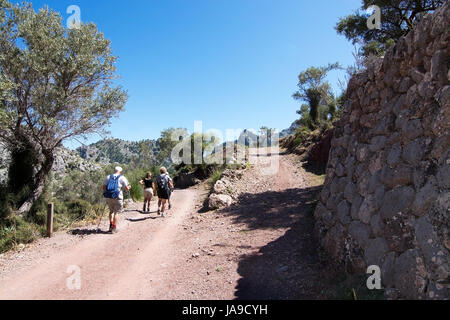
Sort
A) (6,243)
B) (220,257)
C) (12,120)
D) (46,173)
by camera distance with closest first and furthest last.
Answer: (220,257) → (6,243) → (12,120) → (46,173)

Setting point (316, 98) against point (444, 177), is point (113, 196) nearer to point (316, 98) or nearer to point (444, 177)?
point (444, 177)

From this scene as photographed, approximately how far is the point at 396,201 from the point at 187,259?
13.6 feet

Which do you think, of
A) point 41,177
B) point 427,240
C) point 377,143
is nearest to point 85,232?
point 41,177

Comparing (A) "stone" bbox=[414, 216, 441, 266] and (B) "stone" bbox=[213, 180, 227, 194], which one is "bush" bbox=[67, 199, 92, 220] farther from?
(A) "stone" bbox=[414, 216, 441, 266]

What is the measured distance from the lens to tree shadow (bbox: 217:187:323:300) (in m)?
4.22

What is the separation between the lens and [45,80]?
998 centimetres

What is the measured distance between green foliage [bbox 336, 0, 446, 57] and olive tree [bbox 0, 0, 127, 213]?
10.1 m

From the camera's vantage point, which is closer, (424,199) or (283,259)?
(424,199)

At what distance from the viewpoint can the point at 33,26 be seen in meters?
9.63
